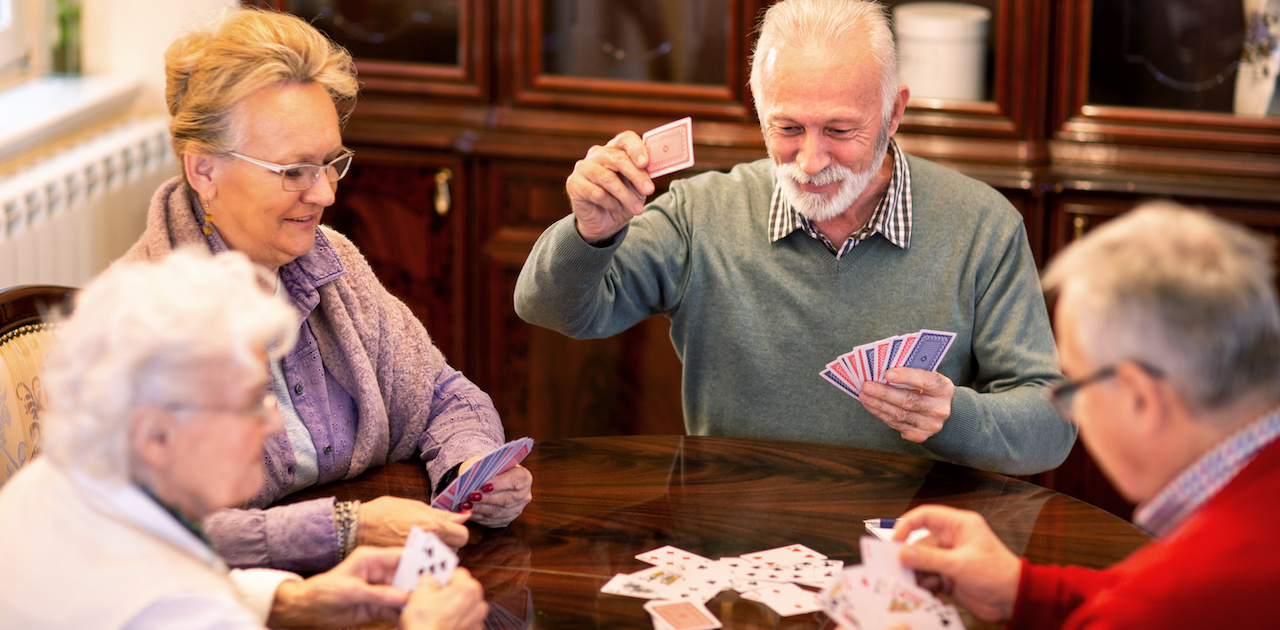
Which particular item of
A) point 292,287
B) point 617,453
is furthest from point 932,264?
point 292,287

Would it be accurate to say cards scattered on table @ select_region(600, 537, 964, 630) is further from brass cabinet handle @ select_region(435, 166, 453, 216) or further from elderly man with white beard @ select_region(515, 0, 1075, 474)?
brass cabinet handle @ select_region(435, 166, 453, 216)

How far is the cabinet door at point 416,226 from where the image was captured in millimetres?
3840

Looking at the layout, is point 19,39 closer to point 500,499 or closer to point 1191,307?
point 500,499

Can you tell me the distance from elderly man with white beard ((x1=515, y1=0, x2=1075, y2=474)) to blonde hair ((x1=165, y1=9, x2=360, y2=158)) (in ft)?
1.66

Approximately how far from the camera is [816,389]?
7.70ft

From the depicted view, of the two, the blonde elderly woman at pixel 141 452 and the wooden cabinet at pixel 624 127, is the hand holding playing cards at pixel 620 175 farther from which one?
the wooden cabinet at pixel 624 127

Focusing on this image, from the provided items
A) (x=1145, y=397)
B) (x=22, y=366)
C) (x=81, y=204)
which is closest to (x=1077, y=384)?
(x=1145, y=397)

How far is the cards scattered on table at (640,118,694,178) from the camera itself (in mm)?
2146

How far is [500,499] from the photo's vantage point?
1780 mm

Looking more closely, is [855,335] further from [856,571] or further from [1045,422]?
[856,571]

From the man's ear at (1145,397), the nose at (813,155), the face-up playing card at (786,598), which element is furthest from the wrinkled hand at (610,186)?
the man's ear at (1145,397)

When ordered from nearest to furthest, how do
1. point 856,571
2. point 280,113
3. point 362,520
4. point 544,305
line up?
point 856,571
point 362,520
point 280,113
point 544,305

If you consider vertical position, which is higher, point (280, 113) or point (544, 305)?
point (280, 113)

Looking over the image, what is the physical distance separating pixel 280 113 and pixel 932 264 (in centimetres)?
121
